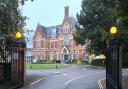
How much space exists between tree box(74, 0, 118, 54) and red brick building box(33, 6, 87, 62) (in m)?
30.9

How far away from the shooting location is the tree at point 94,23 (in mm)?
61625

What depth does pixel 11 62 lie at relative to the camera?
2848 centimetres

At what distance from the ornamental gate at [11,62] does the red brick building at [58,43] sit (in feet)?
223

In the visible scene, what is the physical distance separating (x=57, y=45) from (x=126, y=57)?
4847 centimetres

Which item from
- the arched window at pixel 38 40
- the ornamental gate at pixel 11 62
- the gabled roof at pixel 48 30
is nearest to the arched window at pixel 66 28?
the gabled roof at pixel 48 30

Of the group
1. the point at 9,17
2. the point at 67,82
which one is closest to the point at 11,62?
the point at 9,17

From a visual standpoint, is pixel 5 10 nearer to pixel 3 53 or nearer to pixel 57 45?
pixel 3 53

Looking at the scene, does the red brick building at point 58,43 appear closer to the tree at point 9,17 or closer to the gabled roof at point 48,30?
the gabled roof at point 48,30

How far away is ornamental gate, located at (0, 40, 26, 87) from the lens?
1104 inches

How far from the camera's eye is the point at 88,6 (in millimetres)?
65062

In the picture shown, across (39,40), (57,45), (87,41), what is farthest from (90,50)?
(39,40)

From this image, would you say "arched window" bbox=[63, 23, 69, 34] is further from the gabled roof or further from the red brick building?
the gabled roof

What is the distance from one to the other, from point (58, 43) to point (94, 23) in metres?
45.9

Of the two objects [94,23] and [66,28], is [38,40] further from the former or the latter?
[94,23]
